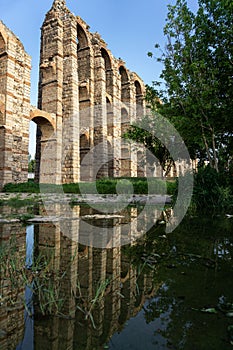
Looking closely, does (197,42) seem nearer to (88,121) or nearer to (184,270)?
(184,270)

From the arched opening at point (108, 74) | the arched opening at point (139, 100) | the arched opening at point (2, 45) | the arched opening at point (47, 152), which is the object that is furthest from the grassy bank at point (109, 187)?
the arched opening at point (139, 100)

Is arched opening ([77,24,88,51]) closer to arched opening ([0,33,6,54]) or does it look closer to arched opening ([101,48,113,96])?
arched opening ([101,48,113,96])

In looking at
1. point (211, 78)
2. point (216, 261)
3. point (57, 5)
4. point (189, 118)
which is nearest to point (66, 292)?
point (216, 261)

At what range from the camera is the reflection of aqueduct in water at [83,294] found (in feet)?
3.11

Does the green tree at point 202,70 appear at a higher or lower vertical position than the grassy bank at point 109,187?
higher

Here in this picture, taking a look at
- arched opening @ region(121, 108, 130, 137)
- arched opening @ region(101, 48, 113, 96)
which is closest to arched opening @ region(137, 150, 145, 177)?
arched opening @ region(121, 108, 130, 137)

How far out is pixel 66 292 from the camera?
4.33ft

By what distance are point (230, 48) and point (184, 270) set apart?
8.40 metres

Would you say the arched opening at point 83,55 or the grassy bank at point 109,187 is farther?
the arched opening at point 83,55

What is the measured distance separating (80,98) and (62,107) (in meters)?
3.75

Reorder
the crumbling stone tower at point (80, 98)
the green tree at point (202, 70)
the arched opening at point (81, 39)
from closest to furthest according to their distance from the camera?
the green tree at point (202, 70), the crumbling stone tower at point (80, 98), the arched opening at point (81, 39)

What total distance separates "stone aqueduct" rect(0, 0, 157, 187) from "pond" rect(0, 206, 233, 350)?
43.0 feet

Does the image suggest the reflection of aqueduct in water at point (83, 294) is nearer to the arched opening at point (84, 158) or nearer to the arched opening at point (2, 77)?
the arched opening at point (2, 77)

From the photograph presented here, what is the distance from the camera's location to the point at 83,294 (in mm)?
1299
